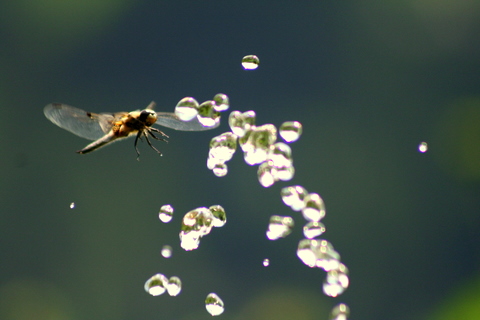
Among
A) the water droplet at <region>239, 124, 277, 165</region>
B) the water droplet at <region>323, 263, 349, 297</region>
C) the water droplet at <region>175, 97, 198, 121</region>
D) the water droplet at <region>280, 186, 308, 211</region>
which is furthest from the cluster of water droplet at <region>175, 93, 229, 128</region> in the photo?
the water droplet at <region>323, 263, 349, 297</region>

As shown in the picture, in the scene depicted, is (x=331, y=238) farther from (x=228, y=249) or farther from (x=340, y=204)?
(x=228, y=249)

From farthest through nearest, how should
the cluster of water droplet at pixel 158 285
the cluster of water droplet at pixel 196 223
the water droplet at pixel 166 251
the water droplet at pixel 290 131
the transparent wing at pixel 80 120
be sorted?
the water droplet at pixel 166 251
the cluster of water droplet at pixel 158 285
the cluster of water droplet at pixel 196 223
the water droplet at pixel 290 131
the transparent wing at pixel 80 120

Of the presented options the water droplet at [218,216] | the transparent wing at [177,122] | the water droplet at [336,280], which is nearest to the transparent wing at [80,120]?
the transparent wing at [177,122]

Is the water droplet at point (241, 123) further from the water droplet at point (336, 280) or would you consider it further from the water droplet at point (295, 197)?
the water droplet at point (336, 280)

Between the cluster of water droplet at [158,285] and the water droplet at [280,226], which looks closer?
the water droplet at [280,226]

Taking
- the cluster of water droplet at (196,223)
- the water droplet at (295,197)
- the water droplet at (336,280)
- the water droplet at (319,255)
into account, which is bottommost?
the water droplet at (336,280)

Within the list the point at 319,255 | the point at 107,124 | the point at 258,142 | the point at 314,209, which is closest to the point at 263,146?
the point at 258,142

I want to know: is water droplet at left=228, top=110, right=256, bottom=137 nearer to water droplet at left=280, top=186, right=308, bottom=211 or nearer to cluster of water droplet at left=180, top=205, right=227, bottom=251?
water droplet at left=280, top=186, right=308, bottom=211

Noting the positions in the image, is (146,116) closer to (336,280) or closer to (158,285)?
(158,285)

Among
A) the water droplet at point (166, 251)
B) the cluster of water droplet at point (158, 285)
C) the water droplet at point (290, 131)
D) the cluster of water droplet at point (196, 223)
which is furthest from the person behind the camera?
the water droplet at point (166, 251)
